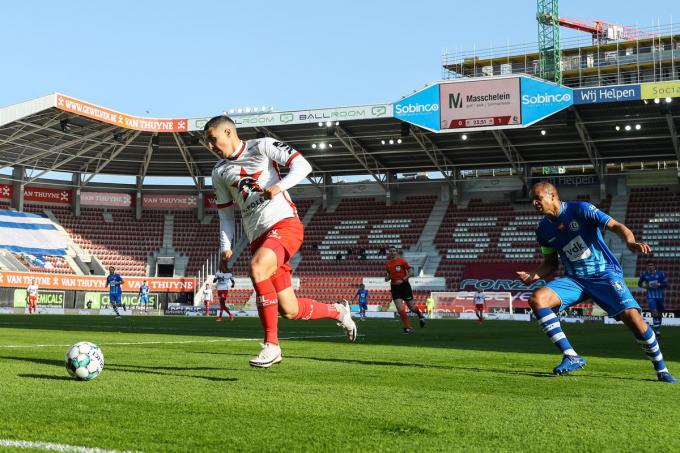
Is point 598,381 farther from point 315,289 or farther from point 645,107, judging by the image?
point 315,289

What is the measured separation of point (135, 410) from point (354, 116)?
34481 mm

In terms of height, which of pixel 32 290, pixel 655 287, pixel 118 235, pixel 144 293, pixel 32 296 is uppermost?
pixel 118 235

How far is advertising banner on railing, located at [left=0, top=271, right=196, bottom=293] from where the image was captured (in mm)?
38875

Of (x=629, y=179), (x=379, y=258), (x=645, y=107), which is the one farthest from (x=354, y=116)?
(x=629, y=179)

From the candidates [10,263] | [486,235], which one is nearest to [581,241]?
[486,235]

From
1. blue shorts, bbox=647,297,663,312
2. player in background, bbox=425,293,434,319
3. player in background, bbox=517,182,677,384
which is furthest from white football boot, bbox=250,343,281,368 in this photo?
player in background, bbox=425,293,434,319

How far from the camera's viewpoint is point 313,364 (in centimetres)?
803

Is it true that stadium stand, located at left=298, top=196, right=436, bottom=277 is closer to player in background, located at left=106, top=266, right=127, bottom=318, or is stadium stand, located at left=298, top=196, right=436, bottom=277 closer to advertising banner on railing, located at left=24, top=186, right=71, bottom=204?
advertising banner on railing, located at left=24, top=186, right=71, bottom=204

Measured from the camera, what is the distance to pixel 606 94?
112 feet

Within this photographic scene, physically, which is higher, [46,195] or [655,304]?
[46,195]

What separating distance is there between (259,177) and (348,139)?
3578 centimetres

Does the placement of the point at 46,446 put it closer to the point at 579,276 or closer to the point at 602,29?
the point at 579,276

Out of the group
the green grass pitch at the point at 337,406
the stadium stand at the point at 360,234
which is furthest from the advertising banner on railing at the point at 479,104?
the green grass pitch at the point at 337,406

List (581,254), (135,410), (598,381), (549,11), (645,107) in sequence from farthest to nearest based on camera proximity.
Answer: (549,11) < (645,107) < (581,254) < (598,381) < (135,410)
